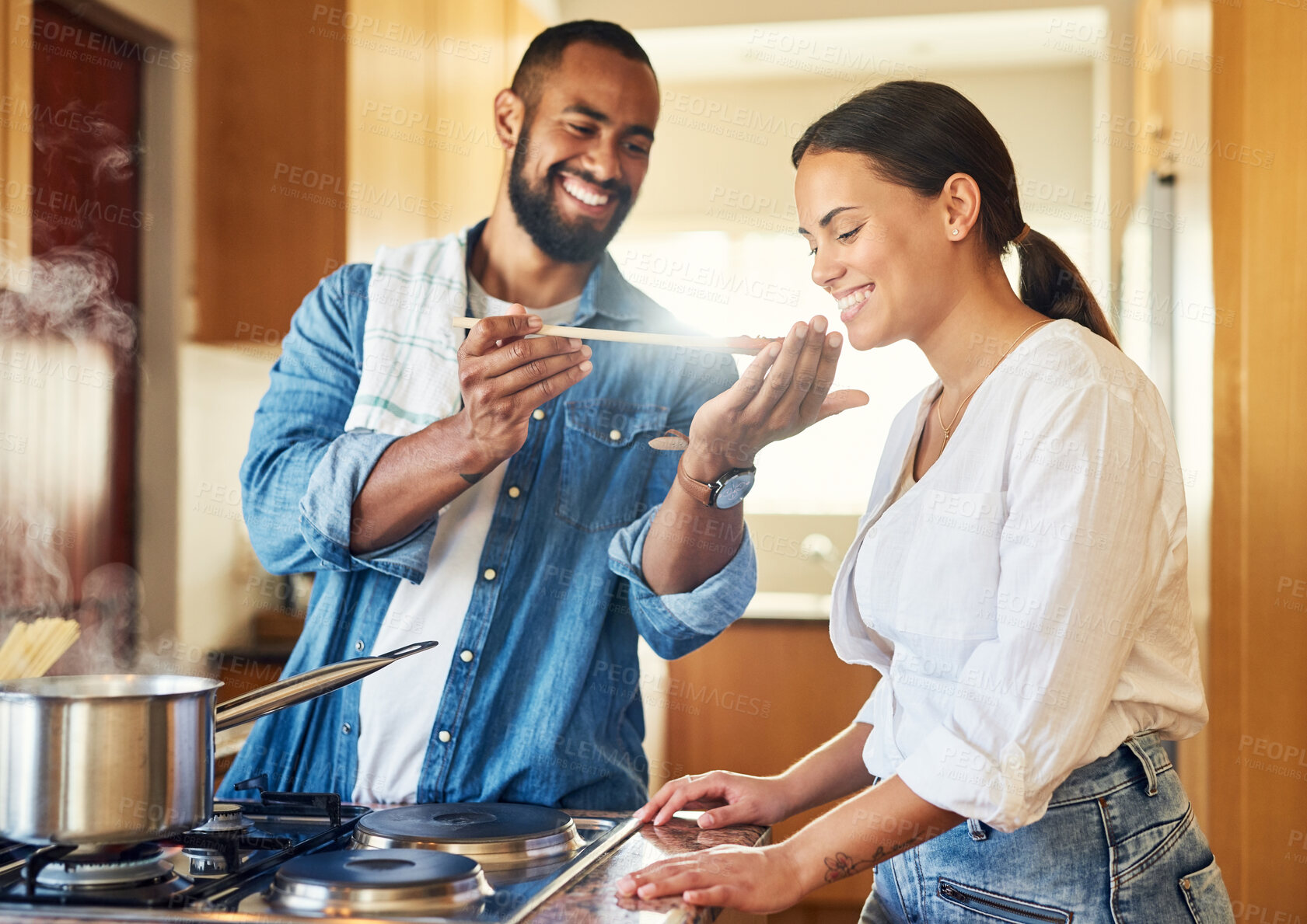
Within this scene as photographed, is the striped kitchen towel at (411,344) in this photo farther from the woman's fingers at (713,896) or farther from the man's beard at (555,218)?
the woman's fingers at (713,896)

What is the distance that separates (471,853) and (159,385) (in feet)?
7.67

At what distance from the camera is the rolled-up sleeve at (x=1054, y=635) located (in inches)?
34.4

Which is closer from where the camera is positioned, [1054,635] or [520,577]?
[1054,635]

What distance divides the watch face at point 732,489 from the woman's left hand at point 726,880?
1.45 ft

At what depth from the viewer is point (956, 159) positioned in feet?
3.72

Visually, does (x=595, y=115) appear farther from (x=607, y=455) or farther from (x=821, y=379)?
(x=821, y=379)

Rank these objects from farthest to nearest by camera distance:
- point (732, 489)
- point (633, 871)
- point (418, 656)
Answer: point (418, 656), point (732, 489), point (633, 871)

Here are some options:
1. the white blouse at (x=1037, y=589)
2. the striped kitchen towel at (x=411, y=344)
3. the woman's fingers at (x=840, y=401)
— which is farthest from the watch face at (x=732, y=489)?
the striped kitchen towel at (x=411, y=344)

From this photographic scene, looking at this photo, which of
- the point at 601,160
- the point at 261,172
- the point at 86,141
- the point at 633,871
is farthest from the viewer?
the point at 261,172

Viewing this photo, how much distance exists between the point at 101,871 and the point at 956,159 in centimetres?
100

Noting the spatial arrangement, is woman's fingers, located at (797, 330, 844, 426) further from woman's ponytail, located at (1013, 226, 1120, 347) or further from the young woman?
woman's ponytail, located at (1013, 226, 1120, 347)

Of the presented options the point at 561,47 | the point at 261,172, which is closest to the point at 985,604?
the point at 561,47

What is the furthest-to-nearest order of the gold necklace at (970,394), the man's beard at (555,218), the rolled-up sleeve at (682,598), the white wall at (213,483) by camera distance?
the white wall at (213,483), the man's beard at (555,218), the rolled-up sleeve at (682,598), the gold necklace at (970,394)

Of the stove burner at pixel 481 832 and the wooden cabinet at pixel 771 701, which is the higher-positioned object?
the stove burner at pixel 481 832
